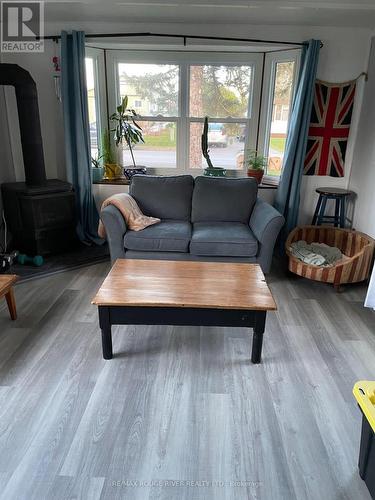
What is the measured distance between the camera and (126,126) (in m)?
3.81

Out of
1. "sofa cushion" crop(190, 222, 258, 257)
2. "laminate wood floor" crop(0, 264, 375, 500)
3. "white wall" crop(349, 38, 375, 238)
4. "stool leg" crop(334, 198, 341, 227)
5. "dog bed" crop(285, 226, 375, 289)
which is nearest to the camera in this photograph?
"laminate wood floor" crop(0, 264, 375, 500)

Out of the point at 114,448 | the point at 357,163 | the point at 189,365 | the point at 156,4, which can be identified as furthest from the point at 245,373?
the point at 156,4

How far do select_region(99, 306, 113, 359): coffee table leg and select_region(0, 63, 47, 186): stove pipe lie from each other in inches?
77.6

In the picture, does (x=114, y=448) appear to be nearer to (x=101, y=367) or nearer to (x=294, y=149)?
(x=101, y=367)

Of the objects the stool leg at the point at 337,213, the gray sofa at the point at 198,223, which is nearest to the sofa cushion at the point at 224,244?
the gray sofa at the point at 198,223

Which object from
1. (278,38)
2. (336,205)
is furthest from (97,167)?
(336,205)

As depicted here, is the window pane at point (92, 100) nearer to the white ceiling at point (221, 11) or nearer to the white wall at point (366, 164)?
the white ceiling at point (221, 11)

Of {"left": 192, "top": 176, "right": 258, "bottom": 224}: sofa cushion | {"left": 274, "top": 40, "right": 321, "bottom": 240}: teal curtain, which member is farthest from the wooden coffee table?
{"left": 274, "top": 40, "right": 321, "bottom": 240}: teal curtain

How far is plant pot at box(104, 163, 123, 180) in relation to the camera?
3.97 metres

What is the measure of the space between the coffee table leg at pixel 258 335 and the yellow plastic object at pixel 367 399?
2.06 feet

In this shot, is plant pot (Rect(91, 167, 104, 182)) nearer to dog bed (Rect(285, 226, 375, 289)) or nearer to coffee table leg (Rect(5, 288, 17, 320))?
coffee table leg (Rect(5, 288, 17, 320))

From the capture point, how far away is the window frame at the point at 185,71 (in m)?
3.76

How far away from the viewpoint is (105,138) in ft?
13.0

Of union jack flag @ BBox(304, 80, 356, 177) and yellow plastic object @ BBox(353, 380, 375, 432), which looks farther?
union jack flag @ BBox(304, 80, 356, 177)
